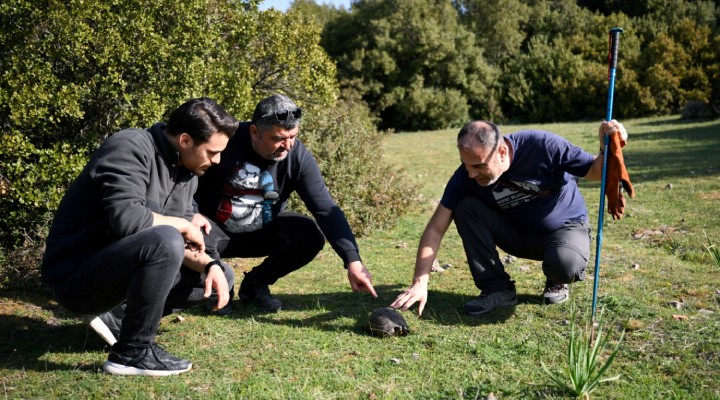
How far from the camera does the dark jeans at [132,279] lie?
3756mm

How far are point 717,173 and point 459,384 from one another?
31.5 feet

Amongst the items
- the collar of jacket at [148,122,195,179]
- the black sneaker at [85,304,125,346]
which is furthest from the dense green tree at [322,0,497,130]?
the collar of jacket at [148,122,195,179]

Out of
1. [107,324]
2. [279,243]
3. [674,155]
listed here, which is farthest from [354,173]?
[674,155]

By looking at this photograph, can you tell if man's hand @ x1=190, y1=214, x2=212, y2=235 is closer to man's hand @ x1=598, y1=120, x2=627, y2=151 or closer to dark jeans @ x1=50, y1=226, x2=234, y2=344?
dark jeans @ x1=50, y1=226, x2=234, y2=344

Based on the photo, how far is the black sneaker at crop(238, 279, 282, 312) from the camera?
5.44 meters

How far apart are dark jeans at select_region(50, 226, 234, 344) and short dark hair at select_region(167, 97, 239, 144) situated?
2.07 feet

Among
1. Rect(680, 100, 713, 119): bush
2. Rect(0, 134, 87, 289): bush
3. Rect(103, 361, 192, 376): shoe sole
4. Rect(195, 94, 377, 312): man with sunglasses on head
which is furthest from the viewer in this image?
Rect(680, 100, 713, 119): bush

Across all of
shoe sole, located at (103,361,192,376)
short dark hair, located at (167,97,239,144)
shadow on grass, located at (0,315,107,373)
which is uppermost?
short dark hair, located at (167,97,239,144)

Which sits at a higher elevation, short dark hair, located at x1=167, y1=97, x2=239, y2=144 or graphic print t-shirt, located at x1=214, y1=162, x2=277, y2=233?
short dark hair, located at x1=167, y1=97, x2=239, y2=144

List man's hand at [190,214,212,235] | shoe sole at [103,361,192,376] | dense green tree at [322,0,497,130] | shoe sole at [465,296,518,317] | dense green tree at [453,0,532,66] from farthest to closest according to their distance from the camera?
1. dense green tree at [453,0,532,66]
2. dense green tree at [322,0,497,130]
3. shoe sole at [465,296,518,317]
4. man's hand at [190,214,212,235]
5. shoe sole at [103,361,192,376]

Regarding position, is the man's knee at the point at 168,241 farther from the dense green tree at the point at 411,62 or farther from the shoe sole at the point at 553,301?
the dense green tree at the point at 411,62

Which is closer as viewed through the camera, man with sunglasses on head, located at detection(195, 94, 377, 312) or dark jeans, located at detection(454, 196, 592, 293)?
man with sunglasses on head, located at detection(195, 94, 377, 312)

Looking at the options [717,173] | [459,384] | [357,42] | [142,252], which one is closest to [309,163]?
[142,252]

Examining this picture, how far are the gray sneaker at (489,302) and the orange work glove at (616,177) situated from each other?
1093 mm
